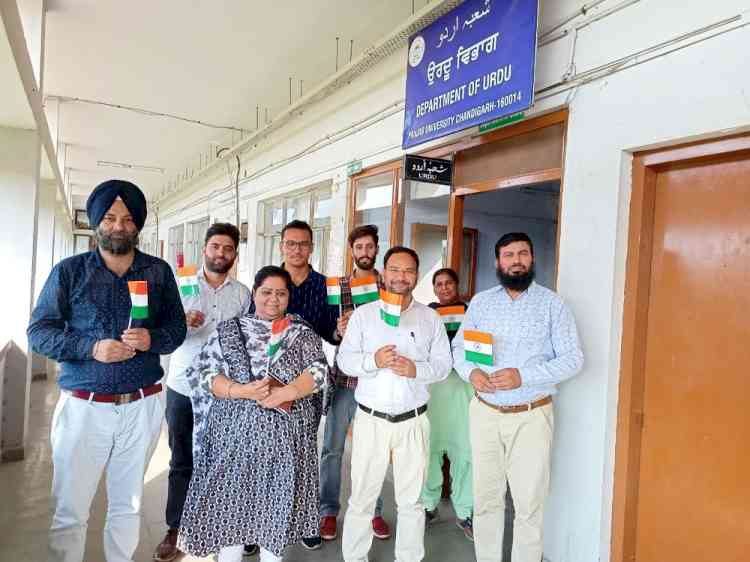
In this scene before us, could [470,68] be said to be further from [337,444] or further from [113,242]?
[337,444]

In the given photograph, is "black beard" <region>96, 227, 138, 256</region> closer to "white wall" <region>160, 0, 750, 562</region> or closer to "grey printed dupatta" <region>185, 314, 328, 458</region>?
"grey printed dupatta" <region>185, 314, 328, 458</region>

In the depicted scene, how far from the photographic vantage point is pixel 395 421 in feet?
6.80

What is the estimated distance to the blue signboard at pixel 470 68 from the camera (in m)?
2.41

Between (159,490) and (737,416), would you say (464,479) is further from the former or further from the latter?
(159,490)

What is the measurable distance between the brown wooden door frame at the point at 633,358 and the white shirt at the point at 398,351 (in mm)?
791

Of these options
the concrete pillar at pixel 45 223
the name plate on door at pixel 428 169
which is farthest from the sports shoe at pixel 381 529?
the concrete pillar at pixel 45 223

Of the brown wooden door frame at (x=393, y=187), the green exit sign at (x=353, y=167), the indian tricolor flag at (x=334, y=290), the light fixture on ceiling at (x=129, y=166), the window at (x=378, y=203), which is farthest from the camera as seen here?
the light fixture on ceiling at (x=129, y=166)

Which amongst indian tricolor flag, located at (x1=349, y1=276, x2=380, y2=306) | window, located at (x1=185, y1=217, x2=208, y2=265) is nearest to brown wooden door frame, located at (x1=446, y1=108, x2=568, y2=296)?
indian tricolor flag, located at (x1=349, y1=276, x2=380, y2=306)

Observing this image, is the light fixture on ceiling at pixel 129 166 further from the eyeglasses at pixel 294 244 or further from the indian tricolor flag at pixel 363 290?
the indian tricolor flag at pixel 363 290

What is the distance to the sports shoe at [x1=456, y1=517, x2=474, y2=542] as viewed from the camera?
2.65m

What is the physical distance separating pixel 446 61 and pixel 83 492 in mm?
2891

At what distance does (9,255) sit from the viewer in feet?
11.2

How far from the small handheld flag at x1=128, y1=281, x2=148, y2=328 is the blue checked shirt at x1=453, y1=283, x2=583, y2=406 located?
1365 millimetres

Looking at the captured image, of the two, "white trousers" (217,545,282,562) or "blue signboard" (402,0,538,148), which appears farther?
"blue signboard" (402,0,538,148)
